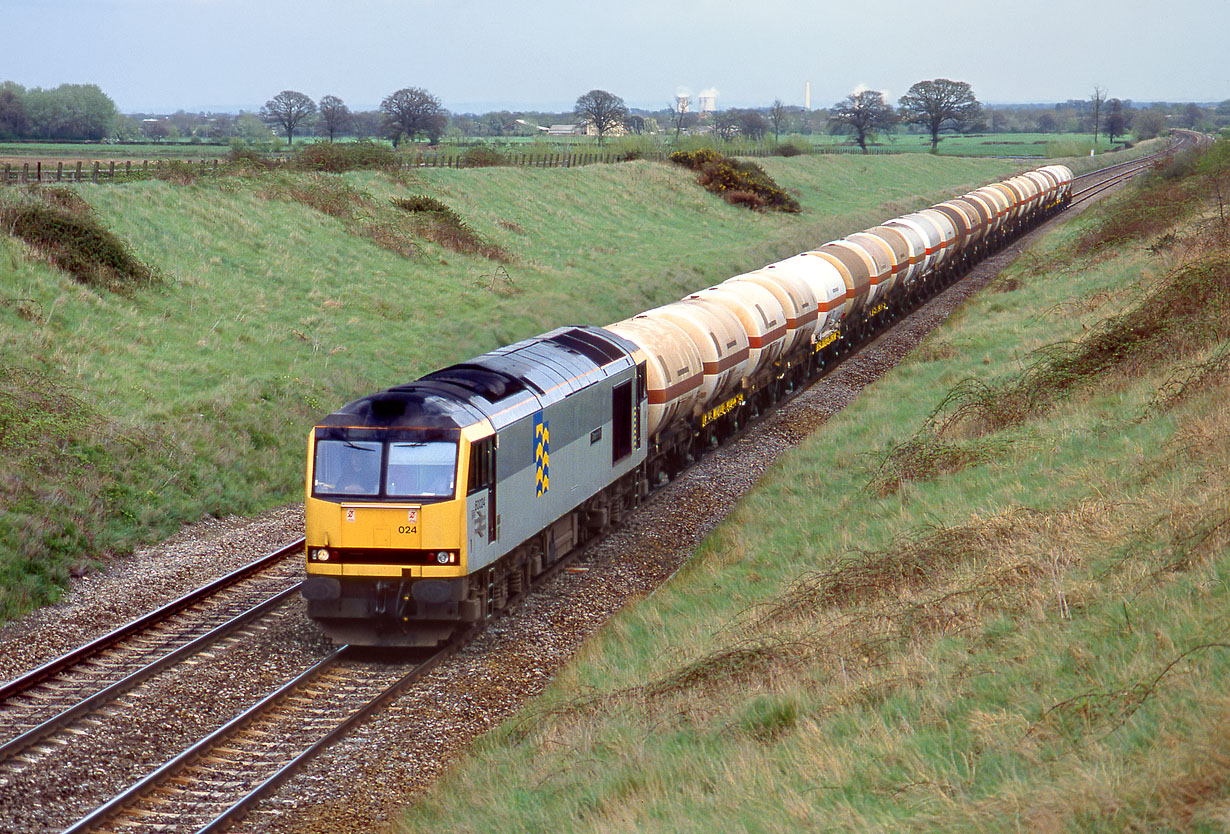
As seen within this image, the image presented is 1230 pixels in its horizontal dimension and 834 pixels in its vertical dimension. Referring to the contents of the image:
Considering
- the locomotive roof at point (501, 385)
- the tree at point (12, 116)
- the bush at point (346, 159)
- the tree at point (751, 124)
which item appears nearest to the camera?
the locomotive roof at point (501, 385)

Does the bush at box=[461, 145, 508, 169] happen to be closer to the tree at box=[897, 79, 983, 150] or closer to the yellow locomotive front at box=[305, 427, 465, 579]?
the yellow locomotive front at box=[305, 427, 465, 579]

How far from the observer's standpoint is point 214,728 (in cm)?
1349

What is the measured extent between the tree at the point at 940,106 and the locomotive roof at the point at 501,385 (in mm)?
175578

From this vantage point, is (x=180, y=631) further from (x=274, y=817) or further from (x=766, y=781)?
(x=766, y=781)

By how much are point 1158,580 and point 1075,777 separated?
12.4 ft

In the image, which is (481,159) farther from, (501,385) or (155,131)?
(155,131)

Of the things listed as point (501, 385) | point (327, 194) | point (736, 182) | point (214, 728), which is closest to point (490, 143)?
point (736, 182)

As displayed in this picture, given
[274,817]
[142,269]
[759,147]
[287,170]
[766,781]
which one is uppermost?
[759,147]

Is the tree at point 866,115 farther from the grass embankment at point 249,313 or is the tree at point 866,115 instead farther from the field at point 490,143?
the grass embankment at point 249,313

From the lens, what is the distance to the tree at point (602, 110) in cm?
15612

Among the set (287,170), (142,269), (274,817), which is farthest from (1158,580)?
(287,170)

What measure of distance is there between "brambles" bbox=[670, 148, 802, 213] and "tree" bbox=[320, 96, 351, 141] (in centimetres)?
6959

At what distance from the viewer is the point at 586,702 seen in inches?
519

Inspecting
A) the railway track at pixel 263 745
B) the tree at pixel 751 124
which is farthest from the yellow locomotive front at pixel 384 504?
the tree at pixel 751 124
